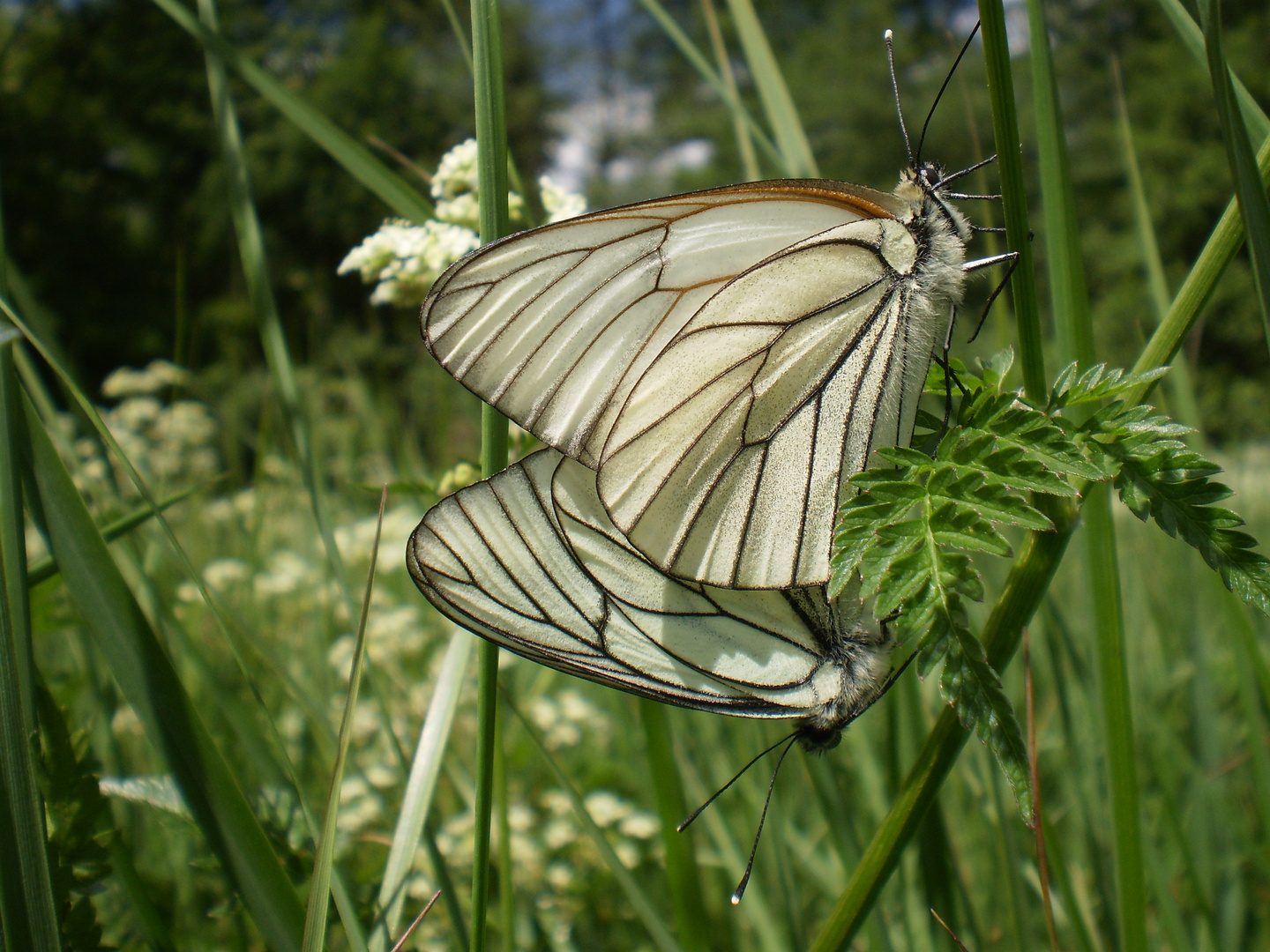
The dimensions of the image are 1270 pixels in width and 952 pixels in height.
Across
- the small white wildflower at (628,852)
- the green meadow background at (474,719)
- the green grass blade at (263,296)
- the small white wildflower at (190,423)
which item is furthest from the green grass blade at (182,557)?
the small white wildflower at (190,423)

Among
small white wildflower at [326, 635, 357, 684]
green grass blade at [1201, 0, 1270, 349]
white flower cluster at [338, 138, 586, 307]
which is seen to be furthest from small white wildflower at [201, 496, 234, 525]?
green grass blade at [1201, 0, 1270, 349]

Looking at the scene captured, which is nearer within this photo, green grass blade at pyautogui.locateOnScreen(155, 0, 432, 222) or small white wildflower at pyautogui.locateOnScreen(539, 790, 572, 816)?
green grass blade at pyautogui.locateOnScreen(155, 0, 432, 222)

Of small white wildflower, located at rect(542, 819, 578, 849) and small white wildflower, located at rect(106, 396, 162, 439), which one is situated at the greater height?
small white wildflower, located at rect(106, 396, 162, 439)

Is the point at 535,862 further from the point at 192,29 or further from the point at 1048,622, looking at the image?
the point at 192,29

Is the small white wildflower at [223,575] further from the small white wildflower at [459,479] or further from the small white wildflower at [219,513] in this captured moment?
the small white wildflower at [459,479]

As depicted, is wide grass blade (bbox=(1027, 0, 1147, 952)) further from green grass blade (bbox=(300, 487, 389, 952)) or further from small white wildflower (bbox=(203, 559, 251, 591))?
small white wildflower (bbox=(203, 559, 251, 591))

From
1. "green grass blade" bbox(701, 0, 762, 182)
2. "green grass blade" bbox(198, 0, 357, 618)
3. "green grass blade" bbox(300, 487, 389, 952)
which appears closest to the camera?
"green grass blade" bbox(300, 487, 389, 952)

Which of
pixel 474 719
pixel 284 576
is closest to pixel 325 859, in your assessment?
pixel 474 719

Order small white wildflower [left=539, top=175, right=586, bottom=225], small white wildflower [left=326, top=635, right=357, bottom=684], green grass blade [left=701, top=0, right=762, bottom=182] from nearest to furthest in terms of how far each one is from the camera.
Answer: small white wildflower [left=539, top=175, right=586, bottom=225] < green grass blade [left=701, top=0, right=762, bottom=182] < small white wildflower [left=326, top=635, right=357, bottom=684]
